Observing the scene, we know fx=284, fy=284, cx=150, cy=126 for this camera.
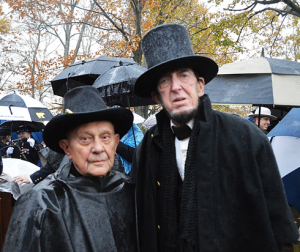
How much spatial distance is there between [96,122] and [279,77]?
3.06 meters

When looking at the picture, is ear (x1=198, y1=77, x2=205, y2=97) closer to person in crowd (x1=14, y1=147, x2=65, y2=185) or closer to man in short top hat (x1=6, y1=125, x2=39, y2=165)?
person in crowd (x1=14, y1=147, x2=65, y2=185)

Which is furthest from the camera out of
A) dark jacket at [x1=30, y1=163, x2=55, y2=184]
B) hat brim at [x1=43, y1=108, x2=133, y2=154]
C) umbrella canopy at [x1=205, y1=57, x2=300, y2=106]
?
umbrella canopy at [x1=205, y1=57, x2=300, y2=106]

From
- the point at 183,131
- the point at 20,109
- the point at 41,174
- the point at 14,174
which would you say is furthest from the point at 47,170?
the point at 20,109

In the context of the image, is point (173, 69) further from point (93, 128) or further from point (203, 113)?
point (93, 128)

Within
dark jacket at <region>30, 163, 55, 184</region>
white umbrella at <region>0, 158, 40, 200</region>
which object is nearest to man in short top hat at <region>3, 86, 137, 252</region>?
dark jacket at <region>30, 163, 55, 184</region>

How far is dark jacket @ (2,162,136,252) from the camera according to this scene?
5.63 feet

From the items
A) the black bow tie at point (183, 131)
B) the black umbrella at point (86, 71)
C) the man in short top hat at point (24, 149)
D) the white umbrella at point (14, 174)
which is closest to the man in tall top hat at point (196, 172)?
the black bow tie at point (183, 131)

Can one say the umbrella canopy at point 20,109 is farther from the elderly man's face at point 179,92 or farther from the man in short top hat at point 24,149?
the elderly man's face at point 179,92

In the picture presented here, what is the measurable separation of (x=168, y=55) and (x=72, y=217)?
4.27 ft

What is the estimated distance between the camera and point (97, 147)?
194 centimetres

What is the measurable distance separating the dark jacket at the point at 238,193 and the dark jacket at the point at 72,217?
579 mm

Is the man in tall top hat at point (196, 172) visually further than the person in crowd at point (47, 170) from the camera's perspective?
No

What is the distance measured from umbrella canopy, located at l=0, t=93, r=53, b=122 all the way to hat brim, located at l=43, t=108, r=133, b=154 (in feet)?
13.7

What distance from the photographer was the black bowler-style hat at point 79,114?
6.41 ft
